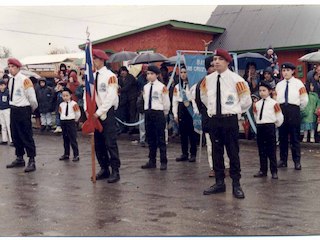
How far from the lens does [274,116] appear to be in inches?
329

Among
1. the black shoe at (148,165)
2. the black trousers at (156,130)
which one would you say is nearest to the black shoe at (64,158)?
the black shoe at (148,165)

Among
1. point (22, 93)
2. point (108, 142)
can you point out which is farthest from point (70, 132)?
point (108, 142)

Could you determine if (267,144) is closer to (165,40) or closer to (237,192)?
(237,192)

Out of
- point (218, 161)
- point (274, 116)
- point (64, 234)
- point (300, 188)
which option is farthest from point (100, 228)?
point (274, 116)

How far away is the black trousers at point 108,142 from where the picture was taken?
819 cm

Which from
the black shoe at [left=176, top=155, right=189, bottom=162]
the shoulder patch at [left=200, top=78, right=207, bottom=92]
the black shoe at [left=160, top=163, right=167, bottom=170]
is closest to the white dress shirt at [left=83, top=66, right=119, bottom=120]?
the shoulder patch at [left=200, top=78, right=207, bottom=92]

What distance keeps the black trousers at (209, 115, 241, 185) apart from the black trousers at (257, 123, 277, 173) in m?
1.36

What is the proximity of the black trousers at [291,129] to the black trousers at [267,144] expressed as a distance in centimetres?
70

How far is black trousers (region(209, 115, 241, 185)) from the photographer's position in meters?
7.02

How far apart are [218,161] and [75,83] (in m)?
8.52

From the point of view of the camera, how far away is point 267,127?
8320 mm

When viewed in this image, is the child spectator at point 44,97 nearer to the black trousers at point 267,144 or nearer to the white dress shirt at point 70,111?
the white dress shirt at point 70,111

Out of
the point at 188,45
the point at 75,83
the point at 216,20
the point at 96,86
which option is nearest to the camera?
the point at 96,86

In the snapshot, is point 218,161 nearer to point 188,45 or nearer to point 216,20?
point 188,45
